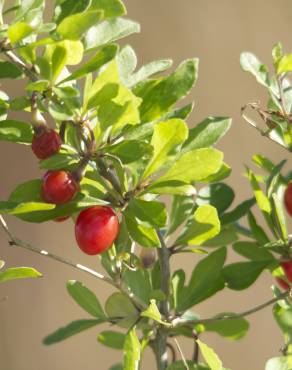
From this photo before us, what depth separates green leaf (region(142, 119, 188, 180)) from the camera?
70cm

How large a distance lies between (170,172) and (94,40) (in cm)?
14

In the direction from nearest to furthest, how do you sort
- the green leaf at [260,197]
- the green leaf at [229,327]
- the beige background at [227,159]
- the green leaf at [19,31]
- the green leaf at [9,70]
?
the green leaf at [19,31]
the green leaf at [9,70]
the green leaf at [260,197]
the green leaf at [229,327]
the beige background at [227,159]

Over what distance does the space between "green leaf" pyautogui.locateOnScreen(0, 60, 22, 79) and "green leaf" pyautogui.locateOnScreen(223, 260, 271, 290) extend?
1.05 ft

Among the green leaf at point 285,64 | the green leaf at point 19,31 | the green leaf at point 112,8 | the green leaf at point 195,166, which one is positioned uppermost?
the green leaf at point 112,8

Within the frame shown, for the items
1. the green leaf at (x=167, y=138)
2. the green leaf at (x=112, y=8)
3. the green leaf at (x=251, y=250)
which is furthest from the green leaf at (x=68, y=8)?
the green leaf at (x=251, y=250)

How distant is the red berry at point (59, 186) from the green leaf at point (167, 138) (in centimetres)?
8

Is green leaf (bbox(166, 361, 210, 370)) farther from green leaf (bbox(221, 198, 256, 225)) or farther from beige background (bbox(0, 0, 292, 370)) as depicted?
beige background (bbox(0, 0, 292, 370))

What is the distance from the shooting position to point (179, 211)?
910 mm

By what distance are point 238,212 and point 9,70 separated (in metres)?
0.32

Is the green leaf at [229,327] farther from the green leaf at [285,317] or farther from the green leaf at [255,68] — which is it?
the green leaf at [255,68]

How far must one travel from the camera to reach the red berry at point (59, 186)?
701 millimetres

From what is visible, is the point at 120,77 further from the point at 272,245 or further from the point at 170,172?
the point at 272,245

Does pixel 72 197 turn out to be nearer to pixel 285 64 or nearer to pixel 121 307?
pixel 121 307

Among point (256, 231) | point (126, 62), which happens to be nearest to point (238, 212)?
point (256, 231)
